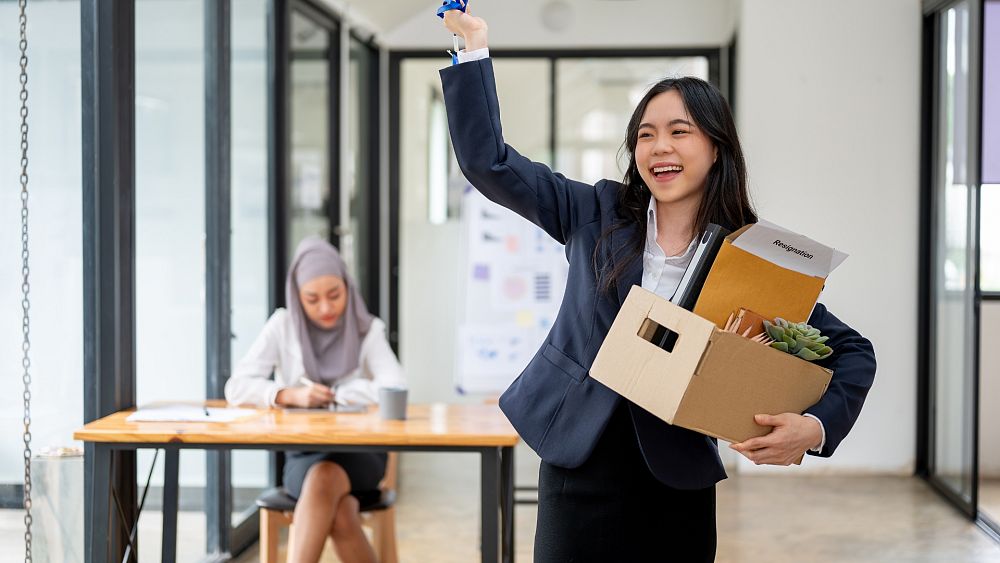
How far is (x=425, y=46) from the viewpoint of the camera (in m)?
6.18

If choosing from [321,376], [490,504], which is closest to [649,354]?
[490,504]

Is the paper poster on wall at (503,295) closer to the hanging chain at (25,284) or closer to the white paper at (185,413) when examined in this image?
the white paper at (185,413)

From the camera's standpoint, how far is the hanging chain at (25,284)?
259 centimetres

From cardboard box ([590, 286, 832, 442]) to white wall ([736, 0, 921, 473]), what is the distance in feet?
13.2

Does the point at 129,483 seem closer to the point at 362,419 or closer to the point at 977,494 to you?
the point at 362,419

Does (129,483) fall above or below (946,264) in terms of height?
below

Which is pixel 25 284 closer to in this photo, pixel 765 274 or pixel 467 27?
pixel 467 27

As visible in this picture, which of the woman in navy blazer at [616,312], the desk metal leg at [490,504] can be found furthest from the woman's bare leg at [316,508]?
the woman in navy blazer at [616,312]

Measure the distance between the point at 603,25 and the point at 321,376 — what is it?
342 cm

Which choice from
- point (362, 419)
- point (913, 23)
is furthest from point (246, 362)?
point (913, 23)

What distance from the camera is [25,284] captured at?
265 centimetres

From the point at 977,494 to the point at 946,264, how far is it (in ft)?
3.60

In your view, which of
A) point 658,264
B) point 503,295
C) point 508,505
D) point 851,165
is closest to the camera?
point 658,264

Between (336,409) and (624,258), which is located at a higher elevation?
(624,258)
